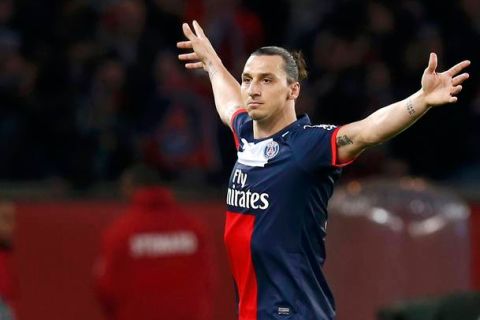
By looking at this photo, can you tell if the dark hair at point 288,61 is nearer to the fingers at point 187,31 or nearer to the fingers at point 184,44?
the fingers at point 184,44

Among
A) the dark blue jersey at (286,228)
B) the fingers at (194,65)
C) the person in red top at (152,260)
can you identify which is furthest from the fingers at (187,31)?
the person in red top at (152,260)

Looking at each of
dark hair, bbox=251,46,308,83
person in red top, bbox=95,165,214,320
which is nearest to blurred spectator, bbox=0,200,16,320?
person in red top, bbox=95,165,214,320

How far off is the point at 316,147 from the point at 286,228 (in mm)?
377

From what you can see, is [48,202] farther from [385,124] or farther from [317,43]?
[385,124]

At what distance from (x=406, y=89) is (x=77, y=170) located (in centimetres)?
315

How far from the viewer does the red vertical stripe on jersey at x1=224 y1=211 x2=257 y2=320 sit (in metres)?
6.11

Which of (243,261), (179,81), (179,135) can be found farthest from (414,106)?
(179,81)

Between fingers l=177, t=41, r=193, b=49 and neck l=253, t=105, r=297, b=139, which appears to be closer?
neck l=253, t=105, r=297, b=139

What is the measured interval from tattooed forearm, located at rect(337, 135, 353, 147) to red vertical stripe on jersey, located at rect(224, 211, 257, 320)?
54 centimetres

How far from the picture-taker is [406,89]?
12711 mm

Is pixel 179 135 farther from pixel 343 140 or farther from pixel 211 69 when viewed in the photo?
pixel 343 140

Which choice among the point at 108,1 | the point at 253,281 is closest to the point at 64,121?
the point at 108,1

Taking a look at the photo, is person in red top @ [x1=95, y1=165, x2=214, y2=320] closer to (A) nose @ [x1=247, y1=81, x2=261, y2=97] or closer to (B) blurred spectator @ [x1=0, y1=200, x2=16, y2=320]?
(B) blurred spectator @ [x1=0, y1=200, x2=16, y2=320]

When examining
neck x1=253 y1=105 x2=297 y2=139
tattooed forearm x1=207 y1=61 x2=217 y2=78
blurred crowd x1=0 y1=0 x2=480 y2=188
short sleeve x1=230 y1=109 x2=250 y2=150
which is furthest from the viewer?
blurred crowd x1=0 y1=0 x2=480 y2=188
